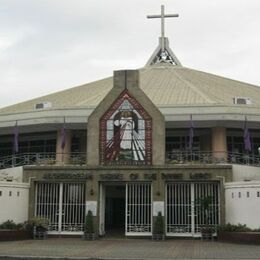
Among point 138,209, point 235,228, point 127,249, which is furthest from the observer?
point 138,209

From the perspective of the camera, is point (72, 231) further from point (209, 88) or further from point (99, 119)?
point (209, 88)

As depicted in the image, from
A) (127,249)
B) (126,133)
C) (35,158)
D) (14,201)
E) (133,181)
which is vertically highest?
(126,133)

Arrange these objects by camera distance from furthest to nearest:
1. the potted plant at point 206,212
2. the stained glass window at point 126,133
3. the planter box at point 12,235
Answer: the stained glass window at point 126,133
the potted plant at point 206,212
the planter box at point 12,235

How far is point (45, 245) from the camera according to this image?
24609mm

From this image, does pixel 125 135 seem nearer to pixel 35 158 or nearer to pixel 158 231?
pixel 158 231

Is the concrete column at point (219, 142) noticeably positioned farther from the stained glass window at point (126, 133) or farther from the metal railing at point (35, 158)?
the metal railing at point (35, 158)

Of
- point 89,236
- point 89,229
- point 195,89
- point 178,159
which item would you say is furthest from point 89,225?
point 195,89

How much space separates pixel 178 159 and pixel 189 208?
17.5ft

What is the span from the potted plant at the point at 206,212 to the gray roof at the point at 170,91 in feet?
33.5

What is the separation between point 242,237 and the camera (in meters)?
25.7

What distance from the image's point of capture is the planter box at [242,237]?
2519cm

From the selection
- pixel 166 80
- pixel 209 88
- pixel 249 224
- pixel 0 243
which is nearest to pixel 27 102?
pixel 166 80

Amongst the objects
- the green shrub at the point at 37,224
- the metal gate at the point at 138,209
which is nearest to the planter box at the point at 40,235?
the green shrub at the point at 37,224

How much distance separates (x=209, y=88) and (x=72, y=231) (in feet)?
64.3
